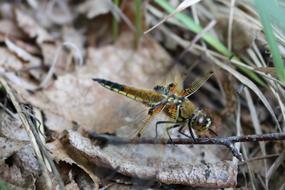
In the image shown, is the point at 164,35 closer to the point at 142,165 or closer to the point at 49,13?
the point at 49,13

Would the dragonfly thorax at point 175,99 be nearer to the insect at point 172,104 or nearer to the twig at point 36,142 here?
the insect at point 172,104

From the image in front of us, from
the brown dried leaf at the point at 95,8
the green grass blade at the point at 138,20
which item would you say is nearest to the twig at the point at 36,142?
the green grass blade at the point at 138,20

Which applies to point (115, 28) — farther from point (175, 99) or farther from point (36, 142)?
point (36, 142)

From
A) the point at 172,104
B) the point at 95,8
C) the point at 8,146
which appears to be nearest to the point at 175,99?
the point at 172,104

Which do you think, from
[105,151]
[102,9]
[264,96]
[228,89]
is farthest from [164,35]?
Answer: [105,151]

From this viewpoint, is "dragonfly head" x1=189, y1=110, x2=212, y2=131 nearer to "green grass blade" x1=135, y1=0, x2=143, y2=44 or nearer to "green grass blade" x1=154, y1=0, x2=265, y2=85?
"green grass blade" x1=154, y1=0, x2=265, y2=85

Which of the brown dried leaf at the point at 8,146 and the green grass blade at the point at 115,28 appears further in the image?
the green grass blade at the point at 115,28

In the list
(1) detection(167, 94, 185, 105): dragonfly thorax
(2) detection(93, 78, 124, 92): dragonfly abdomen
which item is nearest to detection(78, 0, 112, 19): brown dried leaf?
(2) detection(93, 78, 124, 92): dragonfly abdomen
